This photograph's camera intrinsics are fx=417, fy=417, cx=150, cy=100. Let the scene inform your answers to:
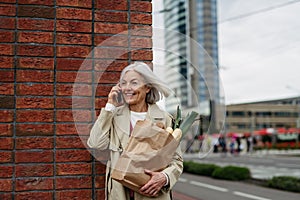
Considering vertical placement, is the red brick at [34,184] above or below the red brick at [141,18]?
below

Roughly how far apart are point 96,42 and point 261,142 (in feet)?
191

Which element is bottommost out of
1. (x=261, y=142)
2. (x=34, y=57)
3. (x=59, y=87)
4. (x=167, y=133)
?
(x=261, y=142)

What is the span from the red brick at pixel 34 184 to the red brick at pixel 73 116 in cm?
42

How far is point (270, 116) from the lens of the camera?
8794 cm

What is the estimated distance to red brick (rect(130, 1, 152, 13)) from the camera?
3070 millimetres

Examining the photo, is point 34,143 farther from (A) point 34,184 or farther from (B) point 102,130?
(B) point 102,130

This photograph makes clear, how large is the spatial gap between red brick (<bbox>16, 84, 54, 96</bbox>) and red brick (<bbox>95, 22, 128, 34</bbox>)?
53 cm

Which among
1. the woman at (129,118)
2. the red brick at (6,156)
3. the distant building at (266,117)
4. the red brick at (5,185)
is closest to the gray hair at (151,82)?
the woman at (129,118)

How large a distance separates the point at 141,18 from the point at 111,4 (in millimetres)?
240

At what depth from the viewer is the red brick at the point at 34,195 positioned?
9.01 feet

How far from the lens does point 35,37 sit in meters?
2.85

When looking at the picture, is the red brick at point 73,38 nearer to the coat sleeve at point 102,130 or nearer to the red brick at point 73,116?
the red brick at point 73,116

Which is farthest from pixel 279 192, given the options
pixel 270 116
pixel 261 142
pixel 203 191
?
pixel 270 116

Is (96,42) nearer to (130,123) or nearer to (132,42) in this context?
(132,42)
